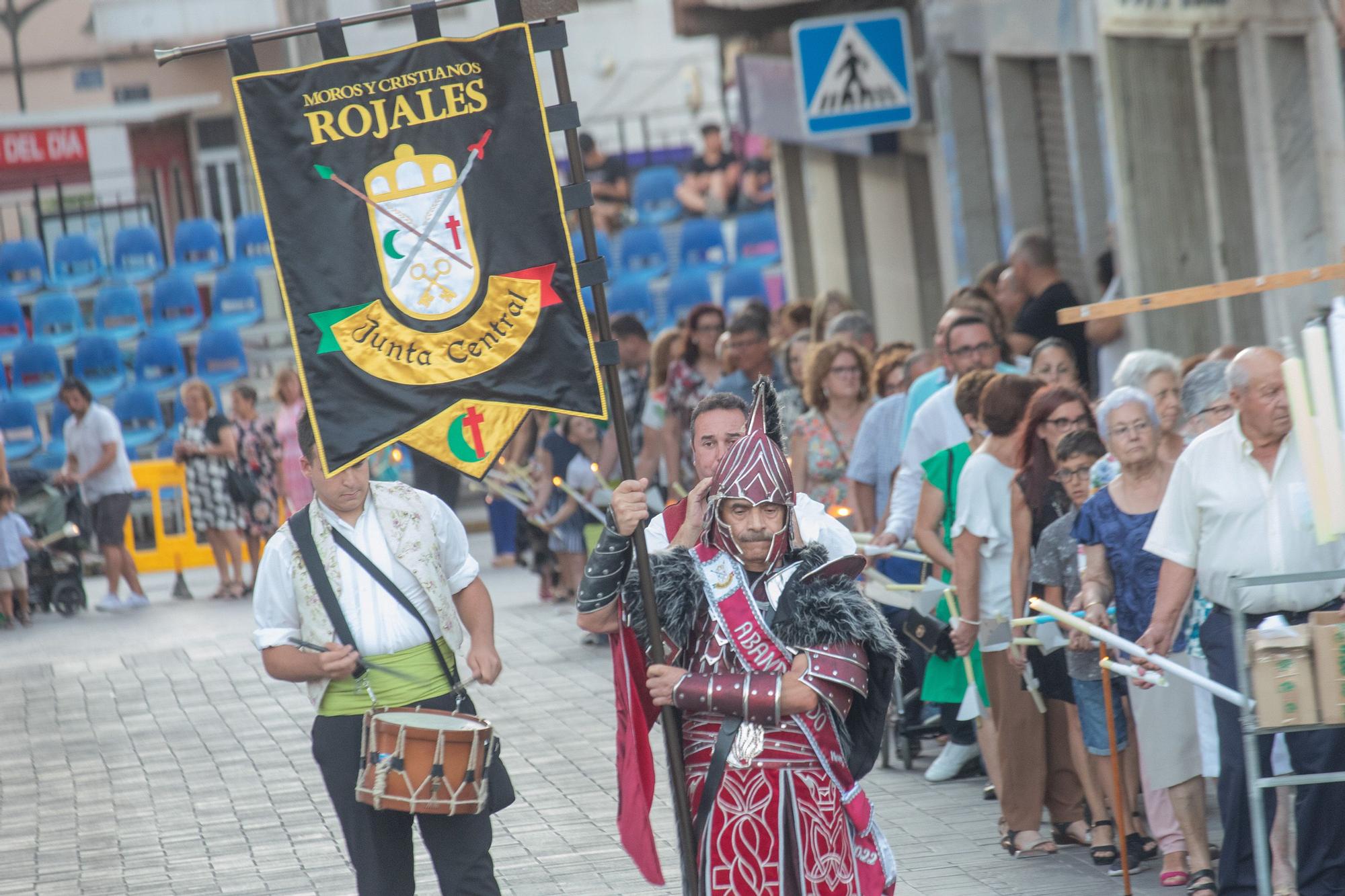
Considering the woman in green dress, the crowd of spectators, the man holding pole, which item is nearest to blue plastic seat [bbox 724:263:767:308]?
the crowd of spectators

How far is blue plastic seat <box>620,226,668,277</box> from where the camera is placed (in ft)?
97.7

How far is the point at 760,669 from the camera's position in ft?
17.0

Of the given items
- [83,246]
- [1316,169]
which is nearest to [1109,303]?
[1316,169]

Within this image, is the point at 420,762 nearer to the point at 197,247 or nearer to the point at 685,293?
the point at 685,293

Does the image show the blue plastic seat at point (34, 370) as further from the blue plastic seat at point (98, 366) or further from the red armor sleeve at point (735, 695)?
the red armor sleeve at point (735, 695)

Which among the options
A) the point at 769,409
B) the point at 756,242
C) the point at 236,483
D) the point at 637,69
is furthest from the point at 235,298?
the point at 769,409

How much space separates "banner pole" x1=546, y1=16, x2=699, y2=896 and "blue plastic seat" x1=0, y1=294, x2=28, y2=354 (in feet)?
74.8

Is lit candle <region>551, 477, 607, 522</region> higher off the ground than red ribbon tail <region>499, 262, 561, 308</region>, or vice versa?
red ribbon tail <region>499, 262, 561, 308</region>

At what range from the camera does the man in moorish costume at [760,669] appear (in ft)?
16.9

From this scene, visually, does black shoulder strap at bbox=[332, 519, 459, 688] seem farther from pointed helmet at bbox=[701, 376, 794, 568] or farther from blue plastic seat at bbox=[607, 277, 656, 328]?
blue plastic seat at bbox=[607, 277, 656, 328]

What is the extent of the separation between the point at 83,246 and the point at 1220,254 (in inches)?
791

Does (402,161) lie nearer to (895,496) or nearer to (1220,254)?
(895,496)

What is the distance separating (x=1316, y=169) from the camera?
10922mm

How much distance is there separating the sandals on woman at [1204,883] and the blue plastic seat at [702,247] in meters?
23.0
